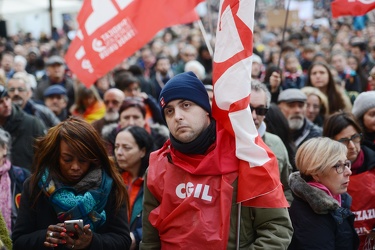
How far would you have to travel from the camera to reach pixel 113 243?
11.6 feet

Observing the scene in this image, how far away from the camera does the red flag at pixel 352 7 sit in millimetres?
5422

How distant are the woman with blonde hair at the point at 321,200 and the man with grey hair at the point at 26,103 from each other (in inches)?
142

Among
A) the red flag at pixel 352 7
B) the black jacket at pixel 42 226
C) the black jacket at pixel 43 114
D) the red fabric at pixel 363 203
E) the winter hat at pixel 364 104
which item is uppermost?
the red flag at pixel 352 7

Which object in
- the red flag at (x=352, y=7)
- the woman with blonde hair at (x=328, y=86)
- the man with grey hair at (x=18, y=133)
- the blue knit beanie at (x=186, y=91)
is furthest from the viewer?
the woman with blonde hair at (x=328, y=86)

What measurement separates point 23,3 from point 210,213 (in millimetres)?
16633

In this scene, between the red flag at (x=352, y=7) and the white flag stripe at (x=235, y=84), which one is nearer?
the white flag stripe at (x=235, y=84)

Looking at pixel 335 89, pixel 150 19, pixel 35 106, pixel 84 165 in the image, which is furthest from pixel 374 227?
pixel 35 106

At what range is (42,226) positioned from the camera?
3492 millimetres

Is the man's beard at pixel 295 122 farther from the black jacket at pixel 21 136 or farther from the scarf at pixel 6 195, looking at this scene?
the scarf at pixel 6 195

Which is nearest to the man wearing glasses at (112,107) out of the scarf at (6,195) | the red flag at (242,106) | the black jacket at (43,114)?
the black jacket at (43,114)

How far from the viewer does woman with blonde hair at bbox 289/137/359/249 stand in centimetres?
363

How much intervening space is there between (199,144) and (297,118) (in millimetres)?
3125

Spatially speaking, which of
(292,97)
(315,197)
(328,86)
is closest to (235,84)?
(315,197)

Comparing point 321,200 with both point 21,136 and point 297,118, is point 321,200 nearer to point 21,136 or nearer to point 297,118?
point 297,118
